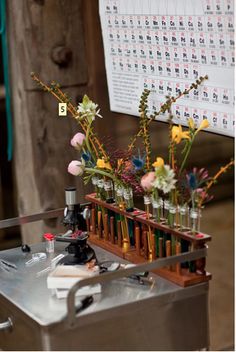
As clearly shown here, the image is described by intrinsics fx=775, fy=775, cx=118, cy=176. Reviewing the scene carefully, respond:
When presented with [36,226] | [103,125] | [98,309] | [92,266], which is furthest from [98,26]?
[98,309]

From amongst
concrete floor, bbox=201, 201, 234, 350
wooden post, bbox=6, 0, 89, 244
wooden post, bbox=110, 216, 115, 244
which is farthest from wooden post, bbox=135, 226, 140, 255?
concrete floor, bbox=201, 201, 234, 350

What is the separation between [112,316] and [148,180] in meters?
0.39

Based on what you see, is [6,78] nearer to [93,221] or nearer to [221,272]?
[93,221]

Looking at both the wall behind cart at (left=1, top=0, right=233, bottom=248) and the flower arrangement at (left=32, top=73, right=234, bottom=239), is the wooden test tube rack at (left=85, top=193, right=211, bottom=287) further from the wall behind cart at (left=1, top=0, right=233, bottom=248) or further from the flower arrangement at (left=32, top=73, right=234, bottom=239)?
the wall behind cart at (left=1, top=0, right=233, bottom=248)

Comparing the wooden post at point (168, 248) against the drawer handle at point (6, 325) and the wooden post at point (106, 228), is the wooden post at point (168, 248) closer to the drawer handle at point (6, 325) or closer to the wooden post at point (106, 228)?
the wooden post at point (106, 228)

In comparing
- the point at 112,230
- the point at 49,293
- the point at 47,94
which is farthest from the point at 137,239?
the point at 47,94

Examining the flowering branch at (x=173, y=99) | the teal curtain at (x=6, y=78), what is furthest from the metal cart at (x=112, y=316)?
the teal curtain at (x=6, y=78)

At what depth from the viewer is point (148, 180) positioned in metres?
2.19

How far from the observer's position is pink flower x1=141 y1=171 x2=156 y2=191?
2186 millimetres

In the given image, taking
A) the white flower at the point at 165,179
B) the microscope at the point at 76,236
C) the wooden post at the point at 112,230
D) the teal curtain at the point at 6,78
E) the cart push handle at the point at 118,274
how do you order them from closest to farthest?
the cart push handle at the point at 118,274 < the white flower at the point at 165,179 < the microscope at the point at 76,236 < the wooden post at the point at 112,230 < the teal curtain at the point at 6,78

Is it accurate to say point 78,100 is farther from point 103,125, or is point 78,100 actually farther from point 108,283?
point 108,283

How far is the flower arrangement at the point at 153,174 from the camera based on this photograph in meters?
2.17

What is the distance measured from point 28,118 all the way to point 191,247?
141 centimetres

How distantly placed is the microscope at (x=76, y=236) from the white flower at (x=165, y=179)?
1.18 feet
